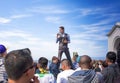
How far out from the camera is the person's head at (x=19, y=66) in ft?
8.77

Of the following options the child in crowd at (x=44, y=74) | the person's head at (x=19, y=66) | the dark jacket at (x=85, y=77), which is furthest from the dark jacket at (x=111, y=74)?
the person's head at (x=19, y=66)

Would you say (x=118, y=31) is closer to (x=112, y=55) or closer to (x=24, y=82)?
(x=112, y=55)

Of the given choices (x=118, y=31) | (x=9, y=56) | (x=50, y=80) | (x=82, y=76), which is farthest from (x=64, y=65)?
(x=118, y=31)

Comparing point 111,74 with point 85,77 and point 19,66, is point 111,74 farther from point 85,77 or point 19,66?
point 19,66

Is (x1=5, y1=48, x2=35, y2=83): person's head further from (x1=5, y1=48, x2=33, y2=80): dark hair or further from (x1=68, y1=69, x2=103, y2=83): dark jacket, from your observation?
(x1=68, y1=69, x2=103, y2=83): dark jacket

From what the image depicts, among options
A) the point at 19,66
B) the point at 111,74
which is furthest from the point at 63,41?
the point at 19,66

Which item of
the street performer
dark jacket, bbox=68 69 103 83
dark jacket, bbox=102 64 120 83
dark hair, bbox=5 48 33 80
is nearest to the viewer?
dark hair, bbox=5 48 33 80

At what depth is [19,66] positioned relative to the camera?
105 inches

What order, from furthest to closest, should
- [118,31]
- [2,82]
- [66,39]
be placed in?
[118,31] → [66,39] → [2,82]

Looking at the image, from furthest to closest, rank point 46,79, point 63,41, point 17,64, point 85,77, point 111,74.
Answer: point 63,41 < point 111,74 < point 46,79 < point 85,77 < point 17,64

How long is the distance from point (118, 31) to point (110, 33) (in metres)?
1.25

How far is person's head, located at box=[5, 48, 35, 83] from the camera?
2.67m

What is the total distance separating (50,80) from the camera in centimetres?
608

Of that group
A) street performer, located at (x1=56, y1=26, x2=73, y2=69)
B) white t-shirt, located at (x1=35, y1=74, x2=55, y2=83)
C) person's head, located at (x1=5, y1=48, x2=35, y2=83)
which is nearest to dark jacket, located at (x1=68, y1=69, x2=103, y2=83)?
white t-shirt, located at (x1=35, y1=74, x2=55, y2=83)
